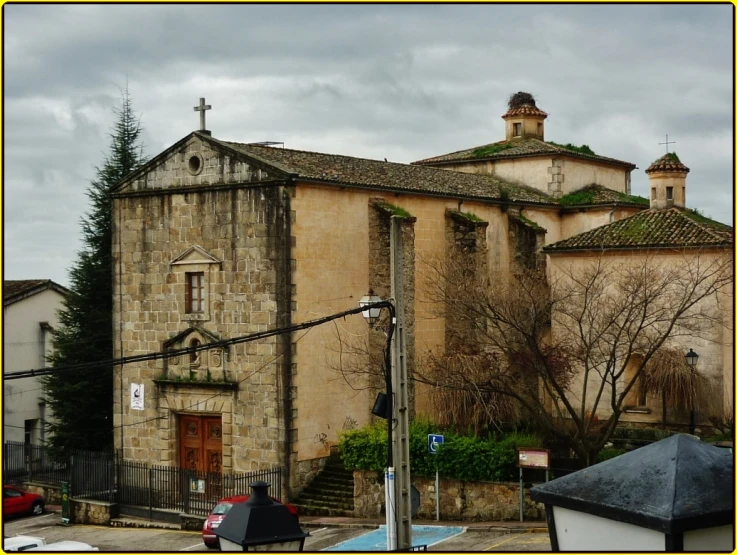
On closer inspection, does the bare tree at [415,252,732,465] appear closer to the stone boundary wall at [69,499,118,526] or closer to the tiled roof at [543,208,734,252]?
the tiled roof at [543,208,734,252]

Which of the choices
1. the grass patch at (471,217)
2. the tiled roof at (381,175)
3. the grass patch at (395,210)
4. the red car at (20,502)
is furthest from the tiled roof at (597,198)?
the red car at (20,502)

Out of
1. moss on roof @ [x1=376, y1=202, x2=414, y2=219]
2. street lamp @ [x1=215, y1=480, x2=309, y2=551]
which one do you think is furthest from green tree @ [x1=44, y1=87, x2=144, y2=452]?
street lamp @ [x1=215, y1=480, x2=309, y2=551]

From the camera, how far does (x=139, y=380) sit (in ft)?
97.6

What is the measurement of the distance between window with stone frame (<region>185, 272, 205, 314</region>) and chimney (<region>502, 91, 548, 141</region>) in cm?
1751

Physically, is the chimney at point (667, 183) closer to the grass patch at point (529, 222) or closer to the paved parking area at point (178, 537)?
the grass patch at point (529, 222)

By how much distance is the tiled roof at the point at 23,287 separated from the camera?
40750mm

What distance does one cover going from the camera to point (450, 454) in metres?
23.8

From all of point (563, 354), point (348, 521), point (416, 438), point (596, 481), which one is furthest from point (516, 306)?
point (596, 481)

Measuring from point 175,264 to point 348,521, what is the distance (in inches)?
356

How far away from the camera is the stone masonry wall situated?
1045 inches

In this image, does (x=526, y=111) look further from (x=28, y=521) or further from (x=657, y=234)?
(x=28, y=521)

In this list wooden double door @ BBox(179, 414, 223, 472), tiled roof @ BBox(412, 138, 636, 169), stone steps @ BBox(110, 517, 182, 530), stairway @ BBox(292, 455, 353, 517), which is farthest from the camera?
tiled roof @ BBox(412, 138, 636, 169)

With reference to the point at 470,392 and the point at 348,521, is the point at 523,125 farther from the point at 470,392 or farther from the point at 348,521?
the point at 348,521

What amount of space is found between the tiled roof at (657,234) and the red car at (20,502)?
16.7 metres
